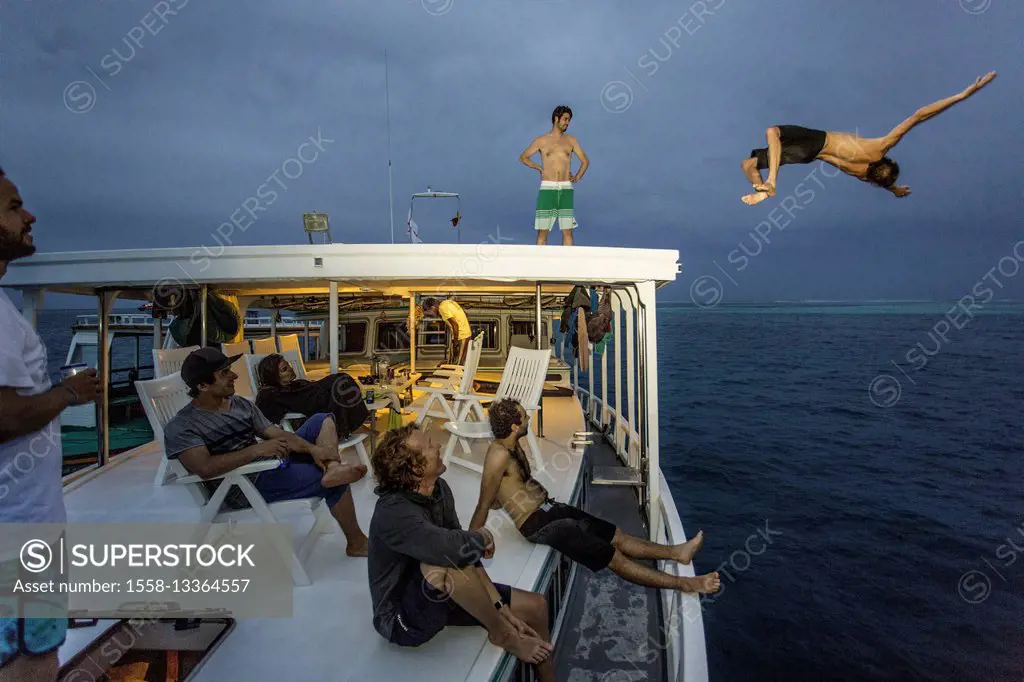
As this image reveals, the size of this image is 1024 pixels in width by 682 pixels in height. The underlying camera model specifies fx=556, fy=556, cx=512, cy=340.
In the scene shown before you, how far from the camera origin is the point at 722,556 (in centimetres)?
934

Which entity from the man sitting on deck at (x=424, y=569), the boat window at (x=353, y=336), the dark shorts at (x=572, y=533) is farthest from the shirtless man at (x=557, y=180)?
the boat window at (x=353, y=336)

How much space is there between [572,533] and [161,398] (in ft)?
10.0

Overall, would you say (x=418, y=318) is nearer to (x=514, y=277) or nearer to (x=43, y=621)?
(x=514, y=277)

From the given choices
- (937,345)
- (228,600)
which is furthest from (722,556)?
(937,345)

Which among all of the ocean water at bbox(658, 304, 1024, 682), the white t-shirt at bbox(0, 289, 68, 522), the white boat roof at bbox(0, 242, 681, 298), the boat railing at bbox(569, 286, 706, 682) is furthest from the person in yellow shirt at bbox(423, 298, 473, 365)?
the white t-shirt at bbox(0, 289, 68, 522)

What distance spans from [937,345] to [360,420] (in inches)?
2511

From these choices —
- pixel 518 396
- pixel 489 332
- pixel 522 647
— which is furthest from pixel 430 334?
pixel 522 647

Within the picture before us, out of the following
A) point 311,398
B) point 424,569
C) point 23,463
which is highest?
point 23,463

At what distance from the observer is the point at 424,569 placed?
222 centimetres

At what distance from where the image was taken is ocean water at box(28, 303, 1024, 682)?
22.3 ft

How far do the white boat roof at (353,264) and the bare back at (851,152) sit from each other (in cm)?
131

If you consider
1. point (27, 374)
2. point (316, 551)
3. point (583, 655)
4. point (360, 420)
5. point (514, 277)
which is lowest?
point (583, 655)

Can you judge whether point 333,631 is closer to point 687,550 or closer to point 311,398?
point 687,550

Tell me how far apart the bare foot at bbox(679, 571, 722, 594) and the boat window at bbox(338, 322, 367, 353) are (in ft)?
32.4
